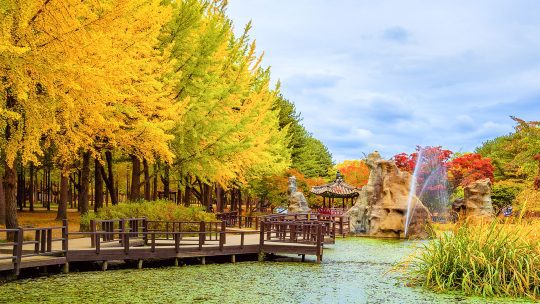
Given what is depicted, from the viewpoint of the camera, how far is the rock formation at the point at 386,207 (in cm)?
2766

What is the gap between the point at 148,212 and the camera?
67.8ft

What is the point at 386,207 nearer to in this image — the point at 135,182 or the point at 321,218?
the point at 321,218

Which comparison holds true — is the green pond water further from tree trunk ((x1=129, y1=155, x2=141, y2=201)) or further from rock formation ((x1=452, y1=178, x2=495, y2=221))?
rock formation ((x1=452, y1=178, x2=495, y2=221))

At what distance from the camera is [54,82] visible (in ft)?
44.7

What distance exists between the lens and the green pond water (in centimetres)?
1109

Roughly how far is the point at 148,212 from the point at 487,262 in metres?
12.0

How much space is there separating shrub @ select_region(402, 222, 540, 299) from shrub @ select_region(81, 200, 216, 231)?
33.4ft

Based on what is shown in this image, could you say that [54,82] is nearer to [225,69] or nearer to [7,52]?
[7,52]

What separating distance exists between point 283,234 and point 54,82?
9388 mm

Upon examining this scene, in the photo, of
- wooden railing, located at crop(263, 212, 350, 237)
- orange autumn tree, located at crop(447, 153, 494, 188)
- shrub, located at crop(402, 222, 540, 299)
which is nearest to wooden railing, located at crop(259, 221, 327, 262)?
wooden railing, located at crop(263, 212, 350, 237)

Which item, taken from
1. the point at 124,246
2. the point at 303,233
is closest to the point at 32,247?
the point at 124,246

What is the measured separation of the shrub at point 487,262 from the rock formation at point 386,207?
14611 mm

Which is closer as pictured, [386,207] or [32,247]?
[32,247]

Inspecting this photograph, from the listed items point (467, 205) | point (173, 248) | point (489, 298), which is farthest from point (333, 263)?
point (467, 205)
